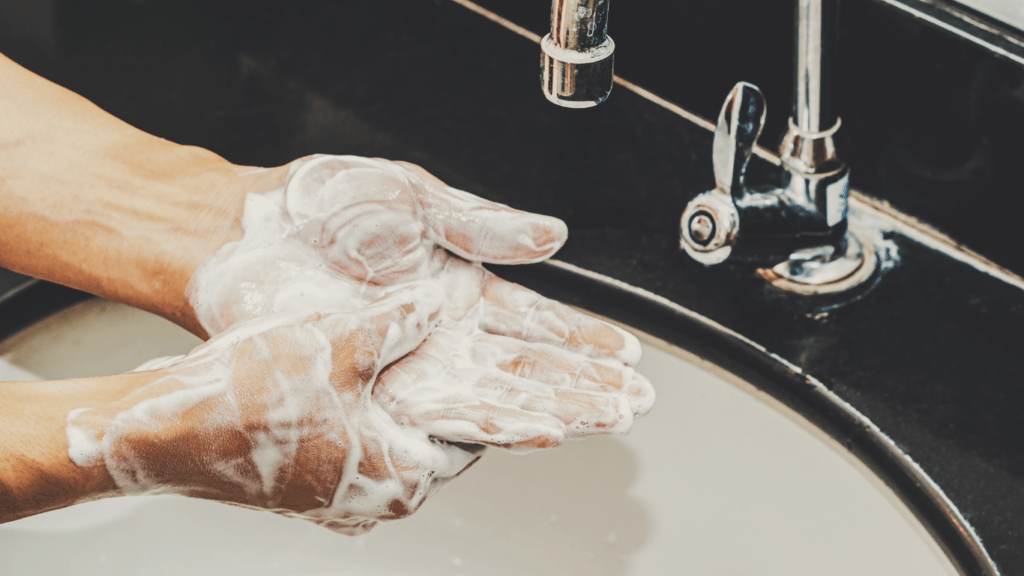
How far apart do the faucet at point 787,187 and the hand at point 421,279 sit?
0.09 m

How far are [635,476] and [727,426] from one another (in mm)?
79

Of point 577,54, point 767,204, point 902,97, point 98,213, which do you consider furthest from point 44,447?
point 902,97

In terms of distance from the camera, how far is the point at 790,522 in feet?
1.85

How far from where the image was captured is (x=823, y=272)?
597 mm

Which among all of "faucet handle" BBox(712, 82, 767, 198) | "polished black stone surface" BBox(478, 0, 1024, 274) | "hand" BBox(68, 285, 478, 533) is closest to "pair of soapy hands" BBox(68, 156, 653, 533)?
"hand" BBox(68, 285, 478, 533)

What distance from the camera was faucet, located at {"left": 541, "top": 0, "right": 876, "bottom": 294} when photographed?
49 cm

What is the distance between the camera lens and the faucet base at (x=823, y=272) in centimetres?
60

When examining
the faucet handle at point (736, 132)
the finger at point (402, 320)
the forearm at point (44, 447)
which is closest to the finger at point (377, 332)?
the finger at point (402, 320)

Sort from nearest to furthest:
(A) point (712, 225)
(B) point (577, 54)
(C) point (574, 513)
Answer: (B) point (577, 54) < (A) point (712, 225) < (C) point (574, 513)

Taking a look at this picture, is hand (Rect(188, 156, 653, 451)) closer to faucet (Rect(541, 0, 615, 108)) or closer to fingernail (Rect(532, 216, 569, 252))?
fingernail (Rect(532, 216, 569, 252))

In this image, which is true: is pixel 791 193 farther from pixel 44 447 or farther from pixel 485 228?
pixel 44 447

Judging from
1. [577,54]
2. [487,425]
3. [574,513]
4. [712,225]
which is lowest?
[574,513]

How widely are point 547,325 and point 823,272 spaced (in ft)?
0.67

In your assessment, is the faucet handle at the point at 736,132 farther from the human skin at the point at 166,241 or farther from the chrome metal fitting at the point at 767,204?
the human skin at the point at 166,241
